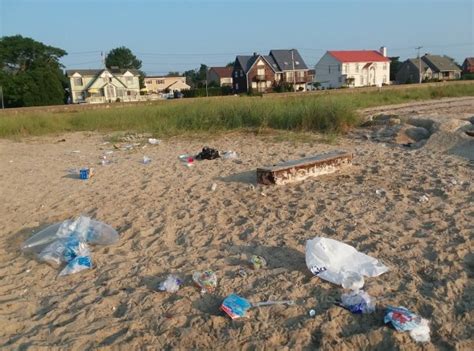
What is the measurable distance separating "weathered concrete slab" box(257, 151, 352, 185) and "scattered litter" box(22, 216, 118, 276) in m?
2.16

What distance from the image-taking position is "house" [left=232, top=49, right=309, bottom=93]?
49.5m

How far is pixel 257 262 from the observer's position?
333 cm

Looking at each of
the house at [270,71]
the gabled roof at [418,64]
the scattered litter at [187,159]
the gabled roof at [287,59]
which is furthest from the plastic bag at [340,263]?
the gabled roof at [418,64]

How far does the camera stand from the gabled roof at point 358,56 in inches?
2125

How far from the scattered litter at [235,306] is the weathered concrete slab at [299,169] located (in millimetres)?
2791

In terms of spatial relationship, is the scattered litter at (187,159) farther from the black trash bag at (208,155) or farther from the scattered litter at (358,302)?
the scattered litter at (358,302)

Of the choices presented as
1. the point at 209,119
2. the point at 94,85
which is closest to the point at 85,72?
the point at 94,85

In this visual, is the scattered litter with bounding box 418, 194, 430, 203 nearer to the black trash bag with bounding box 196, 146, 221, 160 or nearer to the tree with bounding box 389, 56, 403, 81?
the black trash bag with bounding box 196, 146, 221, 160

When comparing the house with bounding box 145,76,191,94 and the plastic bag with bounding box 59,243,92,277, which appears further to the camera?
the house with bounding box 145,76,191,94

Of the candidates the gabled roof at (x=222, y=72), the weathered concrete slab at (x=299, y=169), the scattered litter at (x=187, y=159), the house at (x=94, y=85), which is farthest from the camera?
the gabled roof at (x=222, y=72)

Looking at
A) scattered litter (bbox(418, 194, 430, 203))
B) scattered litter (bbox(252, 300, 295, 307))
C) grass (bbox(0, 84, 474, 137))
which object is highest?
grass (bbox(0, 84, 474, 137))

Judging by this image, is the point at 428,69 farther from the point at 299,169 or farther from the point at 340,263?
the point at 340,263

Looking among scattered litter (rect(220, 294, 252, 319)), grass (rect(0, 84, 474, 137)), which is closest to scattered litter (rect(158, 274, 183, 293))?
scattered litter (rect(220, 294, 252, 319))

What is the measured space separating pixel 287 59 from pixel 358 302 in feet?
171
